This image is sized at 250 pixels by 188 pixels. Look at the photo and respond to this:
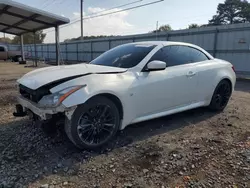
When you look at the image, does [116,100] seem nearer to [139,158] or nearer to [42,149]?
[139,158]

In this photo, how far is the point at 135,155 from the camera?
3.22 m

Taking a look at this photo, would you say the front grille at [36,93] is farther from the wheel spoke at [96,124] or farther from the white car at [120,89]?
the wheel spoke at [96,124]

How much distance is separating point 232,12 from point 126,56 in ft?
179

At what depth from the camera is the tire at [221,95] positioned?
505 centimetres

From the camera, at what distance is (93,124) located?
3.26 meters

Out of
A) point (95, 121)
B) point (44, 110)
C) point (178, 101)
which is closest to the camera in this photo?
point (44, 110)

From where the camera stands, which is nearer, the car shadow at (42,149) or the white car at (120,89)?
the car shadow at (42,149)

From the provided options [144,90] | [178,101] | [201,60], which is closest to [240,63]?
[201,60]

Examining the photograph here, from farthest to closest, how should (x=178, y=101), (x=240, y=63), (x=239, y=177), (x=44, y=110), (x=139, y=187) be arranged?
(x=240, y=63), (x=178, y=101), (x=44, y=110), (x=239, y=177), (x=139, y=187)

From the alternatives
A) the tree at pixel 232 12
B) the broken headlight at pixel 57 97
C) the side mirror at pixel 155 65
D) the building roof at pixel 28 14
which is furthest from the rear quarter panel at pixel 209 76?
the tree at pixel 232 12

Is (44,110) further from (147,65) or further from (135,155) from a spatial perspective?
(147,65)

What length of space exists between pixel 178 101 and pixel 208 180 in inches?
72.1

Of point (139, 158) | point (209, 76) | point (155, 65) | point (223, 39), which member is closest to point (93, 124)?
point (139, 158)

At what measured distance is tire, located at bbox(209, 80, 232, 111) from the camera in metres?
5.05
